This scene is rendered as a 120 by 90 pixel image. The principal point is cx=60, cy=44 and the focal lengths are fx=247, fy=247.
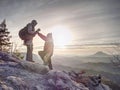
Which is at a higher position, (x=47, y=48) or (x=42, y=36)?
(x=42, y=36)

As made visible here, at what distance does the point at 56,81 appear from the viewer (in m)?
15.3

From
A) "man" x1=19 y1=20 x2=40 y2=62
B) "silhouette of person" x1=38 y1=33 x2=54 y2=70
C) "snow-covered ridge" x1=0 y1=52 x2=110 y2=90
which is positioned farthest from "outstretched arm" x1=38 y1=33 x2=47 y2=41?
"snow-covered ridge" x1=0 y1=52 x2=110 y2=90

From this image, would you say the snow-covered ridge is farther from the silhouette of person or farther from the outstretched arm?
the outstretched arm

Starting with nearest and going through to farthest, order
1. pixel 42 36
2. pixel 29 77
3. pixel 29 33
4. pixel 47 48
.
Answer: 1. pixel 29 77
2. pixel 29 33
3. pixel 42 36
4. pixel 47 48

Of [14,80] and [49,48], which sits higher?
[49,48]

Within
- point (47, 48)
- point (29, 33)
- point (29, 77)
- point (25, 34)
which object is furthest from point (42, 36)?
point (29, 77)

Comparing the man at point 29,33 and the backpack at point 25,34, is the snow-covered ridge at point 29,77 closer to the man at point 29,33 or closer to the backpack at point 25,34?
the man at point 29,33

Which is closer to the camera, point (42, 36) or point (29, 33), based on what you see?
point (29, 33)

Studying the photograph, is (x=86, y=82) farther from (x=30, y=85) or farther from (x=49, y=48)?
(x=30, y=85)

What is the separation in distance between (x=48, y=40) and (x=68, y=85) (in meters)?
4.43

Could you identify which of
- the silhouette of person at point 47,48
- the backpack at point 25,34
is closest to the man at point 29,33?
the backpack at point 25,34

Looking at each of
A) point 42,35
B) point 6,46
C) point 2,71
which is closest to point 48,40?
point 42,35

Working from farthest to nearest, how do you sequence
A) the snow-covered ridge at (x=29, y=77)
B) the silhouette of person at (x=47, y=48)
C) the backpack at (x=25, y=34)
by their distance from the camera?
the silhouette of person at (x=47, y=48) < the backpack at (x=25, y=34) < the snow-covered ridge at (x=29, y=77)

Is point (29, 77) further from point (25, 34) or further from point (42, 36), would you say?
point (42, 36)
